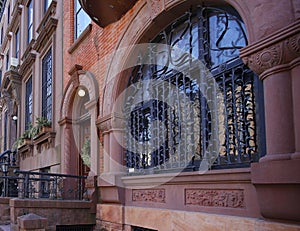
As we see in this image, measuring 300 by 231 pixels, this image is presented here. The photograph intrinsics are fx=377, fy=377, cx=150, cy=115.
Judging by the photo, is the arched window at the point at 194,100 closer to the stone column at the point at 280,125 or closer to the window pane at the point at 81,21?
the stone column at the point at 280,125

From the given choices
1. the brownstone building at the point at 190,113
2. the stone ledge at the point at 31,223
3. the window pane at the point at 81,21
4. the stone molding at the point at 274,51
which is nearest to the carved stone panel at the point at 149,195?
the brownstone building at the point at 190,113

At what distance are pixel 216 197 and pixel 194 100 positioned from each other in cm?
147

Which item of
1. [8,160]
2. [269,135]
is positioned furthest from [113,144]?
[8,160]

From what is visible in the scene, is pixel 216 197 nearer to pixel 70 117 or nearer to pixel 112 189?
pixel 112 189

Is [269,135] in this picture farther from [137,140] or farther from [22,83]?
[22,83]

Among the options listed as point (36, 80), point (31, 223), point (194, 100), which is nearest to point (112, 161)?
point (31, 223)

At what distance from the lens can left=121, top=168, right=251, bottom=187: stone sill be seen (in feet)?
14.1

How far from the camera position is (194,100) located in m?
5.46

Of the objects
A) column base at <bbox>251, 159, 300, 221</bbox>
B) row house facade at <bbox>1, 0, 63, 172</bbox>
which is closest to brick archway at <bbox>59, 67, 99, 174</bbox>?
row house facade at <bbox>1, 0, 63, 172</bbox>

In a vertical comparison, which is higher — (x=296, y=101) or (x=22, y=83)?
(x=22, y=83)

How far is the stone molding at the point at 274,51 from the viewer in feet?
11.7

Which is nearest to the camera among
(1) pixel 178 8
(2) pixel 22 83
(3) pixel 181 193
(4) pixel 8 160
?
(3) pixel 181 193

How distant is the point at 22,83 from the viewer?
55.2 feet

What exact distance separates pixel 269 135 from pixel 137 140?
3.28 m
